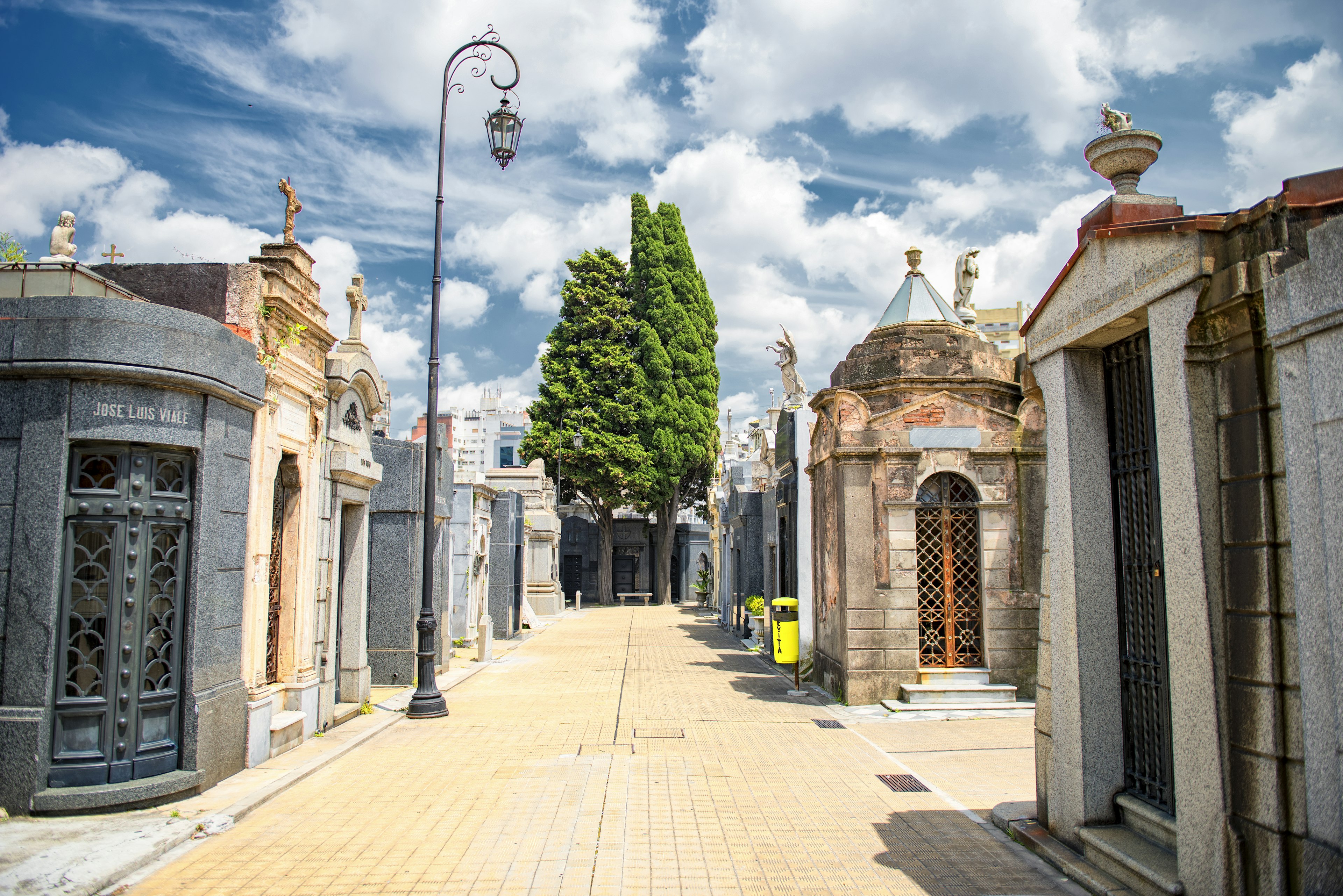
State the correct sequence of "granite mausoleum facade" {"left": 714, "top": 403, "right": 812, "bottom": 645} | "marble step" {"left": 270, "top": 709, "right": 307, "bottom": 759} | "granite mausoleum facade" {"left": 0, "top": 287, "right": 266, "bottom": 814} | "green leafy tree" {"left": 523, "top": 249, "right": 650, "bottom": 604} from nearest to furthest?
1. "granite mausoleum facade" {"left": 0, "top": 287, "right": 266, "bottom": 814}
2. "marble step" {"left": 270, "top": 709, "right": 307, "bottom": 759}
3. "granite mausoleum facade" {"left": 714, "top": 403, "right": 812, "bottom": 645}
4. "green leafy tree" {"left": 523, "top": 249, "right": 650, "bottom": 604}

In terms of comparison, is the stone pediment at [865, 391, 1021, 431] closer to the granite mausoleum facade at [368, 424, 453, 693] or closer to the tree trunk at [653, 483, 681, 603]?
the granite mausoleum facade at [368, 424, 453, 693]

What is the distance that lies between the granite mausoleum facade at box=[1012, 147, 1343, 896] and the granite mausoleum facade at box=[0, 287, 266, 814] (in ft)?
21.2

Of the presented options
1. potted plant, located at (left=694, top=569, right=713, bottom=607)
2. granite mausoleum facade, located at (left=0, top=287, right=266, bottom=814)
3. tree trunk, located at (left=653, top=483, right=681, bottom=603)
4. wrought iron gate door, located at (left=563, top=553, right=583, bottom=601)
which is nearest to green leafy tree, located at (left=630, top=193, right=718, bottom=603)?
tree trunk, located at (left=653, top=483, right=681, bottom=603)

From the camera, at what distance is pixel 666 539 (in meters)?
34.5

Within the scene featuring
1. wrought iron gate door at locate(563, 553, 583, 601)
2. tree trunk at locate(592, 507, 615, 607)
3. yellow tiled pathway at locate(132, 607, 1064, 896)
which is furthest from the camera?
wrought iron gate door at locate(563, 553, 583, 601)

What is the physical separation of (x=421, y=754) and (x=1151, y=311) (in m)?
7.63

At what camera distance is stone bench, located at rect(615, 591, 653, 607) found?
34969 mm

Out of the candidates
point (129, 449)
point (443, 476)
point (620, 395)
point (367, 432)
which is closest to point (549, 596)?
point (620, 395)

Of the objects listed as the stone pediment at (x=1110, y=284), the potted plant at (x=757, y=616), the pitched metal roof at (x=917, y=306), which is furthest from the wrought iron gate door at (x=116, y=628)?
the potted plant at (x=757, y=616)

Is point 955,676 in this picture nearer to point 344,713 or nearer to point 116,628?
point 344,713

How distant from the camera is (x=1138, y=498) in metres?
5.36

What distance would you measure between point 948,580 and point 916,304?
420cm

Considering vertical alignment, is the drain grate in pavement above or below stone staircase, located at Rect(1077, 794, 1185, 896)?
below

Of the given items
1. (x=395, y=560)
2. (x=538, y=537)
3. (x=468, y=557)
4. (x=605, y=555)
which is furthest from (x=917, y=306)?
(x=605, y=555)
